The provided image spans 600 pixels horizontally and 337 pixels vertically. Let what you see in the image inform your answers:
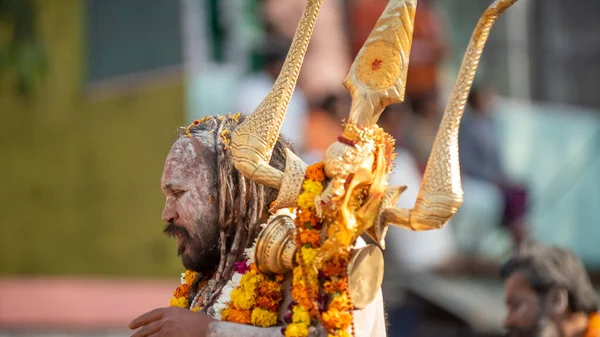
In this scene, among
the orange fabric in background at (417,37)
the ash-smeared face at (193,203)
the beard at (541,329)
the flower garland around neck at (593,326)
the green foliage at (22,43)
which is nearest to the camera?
the ash-smeared face at (193,203)

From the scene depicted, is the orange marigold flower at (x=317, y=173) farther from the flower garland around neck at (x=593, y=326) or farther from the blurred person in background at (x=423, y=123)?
the blurred person in background at (x=423, y=123)

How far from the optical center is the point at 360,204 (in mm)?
3580

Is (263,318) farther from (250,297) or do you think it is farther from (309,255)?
(309,255)

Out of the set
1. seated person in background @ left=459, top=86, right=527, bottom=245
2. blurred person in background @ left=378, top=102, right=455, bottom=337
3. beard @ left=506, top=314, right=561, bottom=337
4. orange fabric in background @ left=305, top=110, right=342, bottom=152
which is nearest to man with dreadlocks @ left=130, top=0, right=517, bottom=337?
beard @ left=506, top=314, right=561, bottom=337

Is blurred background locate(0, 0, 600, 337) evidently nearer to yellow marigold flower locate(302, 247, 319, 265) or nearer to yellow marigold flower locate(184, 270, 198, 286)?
yellow marigold flower locate(184, 270, 198, 286)

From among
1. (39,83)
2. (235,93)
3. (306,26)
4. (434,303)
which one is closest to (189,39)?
(235,93)

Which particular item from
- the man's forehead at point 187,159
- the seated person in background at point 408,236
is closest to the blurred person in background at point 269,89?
the seated person in background at point 408,236

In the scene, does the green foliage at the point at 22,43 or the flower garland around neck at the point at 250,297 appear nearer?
the flower garland around neck at the point at 250,297

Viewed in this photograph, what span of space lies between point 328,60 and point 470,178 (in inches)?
74.1

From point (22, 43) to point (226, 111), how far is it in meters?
2.59

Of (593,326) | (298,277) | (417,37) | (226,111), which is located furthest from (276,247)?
(417,37)

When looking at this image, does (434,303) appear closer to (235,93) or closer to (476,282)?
(476,282)

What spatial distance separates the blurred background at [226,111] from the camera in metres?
11.2

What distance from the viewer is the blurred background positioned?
11.2 m
